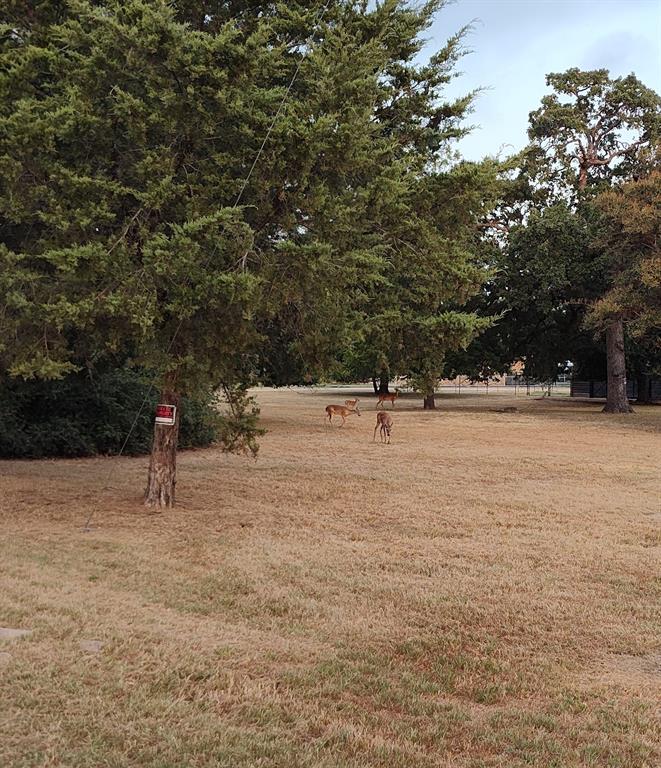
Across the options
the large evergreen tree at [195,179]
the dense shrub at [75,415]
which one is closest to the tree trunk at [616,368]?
the dense shrub at [75,415]

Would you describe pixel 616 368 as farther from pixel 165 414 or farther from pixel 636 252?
pixel 165 414

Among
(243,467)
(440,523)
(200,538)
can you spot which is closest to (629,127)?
(243,467)

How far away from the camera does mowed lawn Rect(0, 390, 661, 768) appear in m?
3.53

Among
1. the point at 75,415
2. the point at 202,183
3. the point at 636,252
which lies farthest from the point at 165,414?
the point at 636,252

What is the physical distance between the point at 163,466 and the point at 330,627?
4.99 metres

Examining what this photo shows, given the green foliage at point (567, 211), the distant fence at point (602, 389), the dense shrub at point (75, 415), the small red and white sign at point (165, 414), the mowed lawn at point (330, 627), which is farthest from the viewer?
the distant fence at point (602, 389)

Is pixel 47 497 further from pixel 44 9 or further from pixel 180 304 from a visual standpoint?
pixel 44 9

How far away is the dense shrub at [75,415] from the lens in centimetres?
1414

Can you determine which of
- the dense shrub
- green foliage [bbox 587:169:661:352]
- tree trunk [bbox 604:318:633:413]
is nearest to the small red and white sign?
the dense shrub

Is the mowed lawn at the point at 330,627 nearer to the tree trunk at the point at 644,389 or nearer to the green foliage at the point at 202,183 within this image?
the green foliage at the point at 202,183

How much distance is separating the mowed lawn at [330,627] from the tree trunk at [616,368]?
20908 mm

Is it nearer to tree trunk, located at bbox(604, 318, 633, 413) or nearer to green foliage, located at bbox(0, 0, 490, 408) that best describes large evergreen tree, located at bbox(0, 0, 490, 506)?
green foliage, located at bbox(0, 0, 490, 408)

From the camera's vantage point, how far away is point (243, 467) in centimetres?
1400

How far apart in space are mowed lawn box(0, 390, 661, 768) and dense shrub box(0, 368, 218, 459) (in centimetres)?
313
